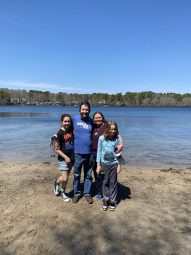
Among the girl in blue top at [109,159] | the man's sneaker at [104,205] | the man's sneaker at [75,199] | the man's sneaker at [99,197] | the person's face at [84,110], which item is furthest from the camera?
the man's sneaker at [99,197]

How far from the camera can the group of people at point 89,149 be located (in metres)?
6.86

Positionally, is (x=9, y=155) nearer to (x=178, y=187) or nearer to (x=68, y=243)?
(x=178, y=187)

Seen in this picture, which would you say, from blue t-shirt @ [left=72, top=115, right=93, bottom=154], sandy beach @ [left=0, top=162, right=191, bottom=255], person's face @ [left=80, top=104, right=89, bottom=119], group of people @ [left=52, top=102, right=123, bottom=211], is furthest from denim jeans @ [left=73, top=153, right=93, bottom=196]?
person's face @ [left=80, top=104, right=89, bottom=119]

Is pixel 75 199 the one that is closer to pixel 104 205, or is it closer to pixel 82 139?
pixel 104 205

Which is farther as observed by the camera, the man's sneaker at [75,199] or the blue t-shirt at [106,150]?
the man's sneaker at [75,199]

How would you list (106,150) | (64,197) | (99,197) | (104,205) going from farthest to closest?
(99,197) → (64,197) → (106,150) → (104,205)

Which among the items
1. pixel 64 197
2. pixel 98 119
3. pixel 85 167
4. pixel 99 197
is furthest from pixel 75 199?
pixel 98 119

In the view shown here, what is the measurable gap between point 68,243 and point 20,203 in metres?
2.17

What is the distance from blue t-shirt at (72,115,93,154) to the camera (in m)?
7.03

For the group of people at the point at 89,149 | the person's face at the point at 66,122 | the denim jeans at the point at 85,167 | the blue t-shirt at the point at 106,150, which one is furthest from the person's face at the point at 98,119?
the denim jeans at the point at 85,167

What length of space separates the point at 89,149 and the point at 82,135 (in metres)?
0.34

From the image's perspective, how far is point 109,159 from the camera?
6871 mm

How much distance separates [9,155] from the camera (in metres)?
16.1

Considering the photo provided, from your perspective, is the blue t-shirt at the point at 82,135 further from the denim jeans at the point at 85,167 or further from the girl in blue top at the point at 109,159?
the girl in blue top at the point at 109,159
